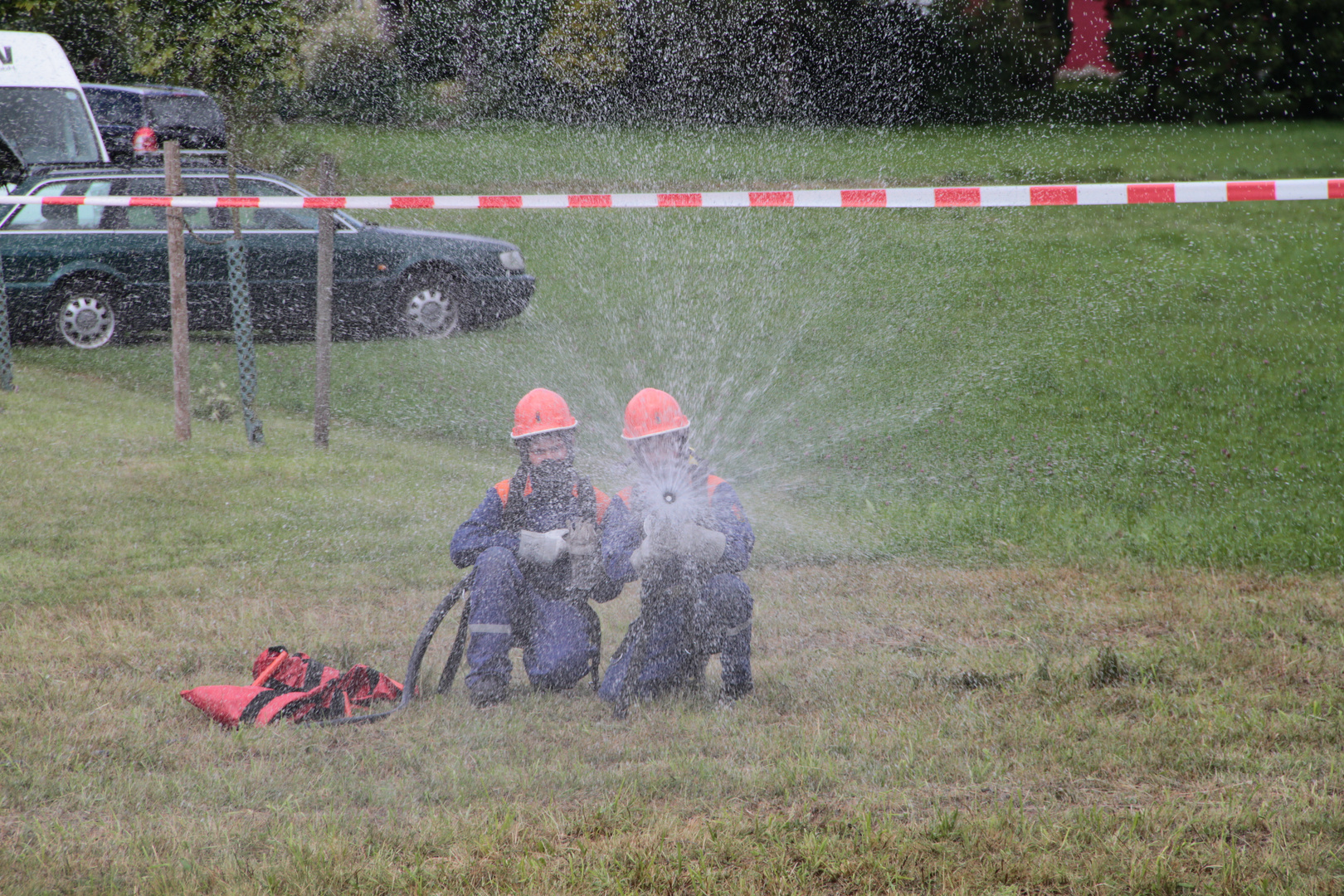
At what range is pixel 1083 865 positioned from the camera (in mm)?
3186

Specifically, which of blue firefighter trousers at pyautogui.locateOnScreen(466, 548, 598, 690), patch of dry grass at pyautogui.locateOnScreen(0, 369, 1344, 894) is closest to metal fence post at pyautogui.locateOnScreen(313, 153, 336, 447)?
patch of dry grass at pyautogui.locateOnScreen(0, 369, 1344, 894)

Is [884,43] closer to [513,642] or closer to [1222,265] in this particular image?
[1222,265]

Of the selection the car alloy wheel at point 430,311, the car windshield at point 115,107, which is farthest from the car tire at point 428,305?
the car windshield at point 115,107

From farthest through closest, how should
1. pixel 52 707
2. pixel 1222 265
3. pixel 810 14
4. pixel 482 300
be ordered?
pixel 810 14 < pixel 1222 265 < pixel 482 300 < pixel 52 707

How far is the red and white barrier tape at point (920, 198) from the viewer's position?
4.81 m

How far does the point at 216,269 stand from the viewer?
1165 centimetres

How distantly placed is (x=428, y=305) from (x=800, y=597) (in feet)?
24.2

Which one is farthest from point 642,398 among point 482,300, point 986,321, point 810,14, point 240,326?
point 810,14

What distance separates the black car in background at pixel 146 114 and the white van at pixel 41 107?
2713mm

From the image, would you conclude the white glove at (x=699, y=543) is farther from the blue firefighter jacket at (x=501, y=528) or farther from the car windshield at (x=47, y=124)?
the car windshield at (x=47, y=124)

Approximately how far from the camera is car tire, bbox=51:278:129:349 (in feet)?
37.1

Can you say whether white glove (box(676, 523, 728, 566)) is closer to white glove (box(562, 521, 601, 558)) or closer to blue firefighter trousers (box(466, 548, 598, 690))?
white glove (box(562, 521, 601, 558))

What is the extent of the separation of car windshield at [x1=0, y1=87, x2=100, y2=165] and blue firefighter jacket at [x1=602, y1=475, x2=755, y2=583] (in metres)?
11.2

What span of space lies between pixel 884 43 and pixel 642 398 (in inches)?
766
